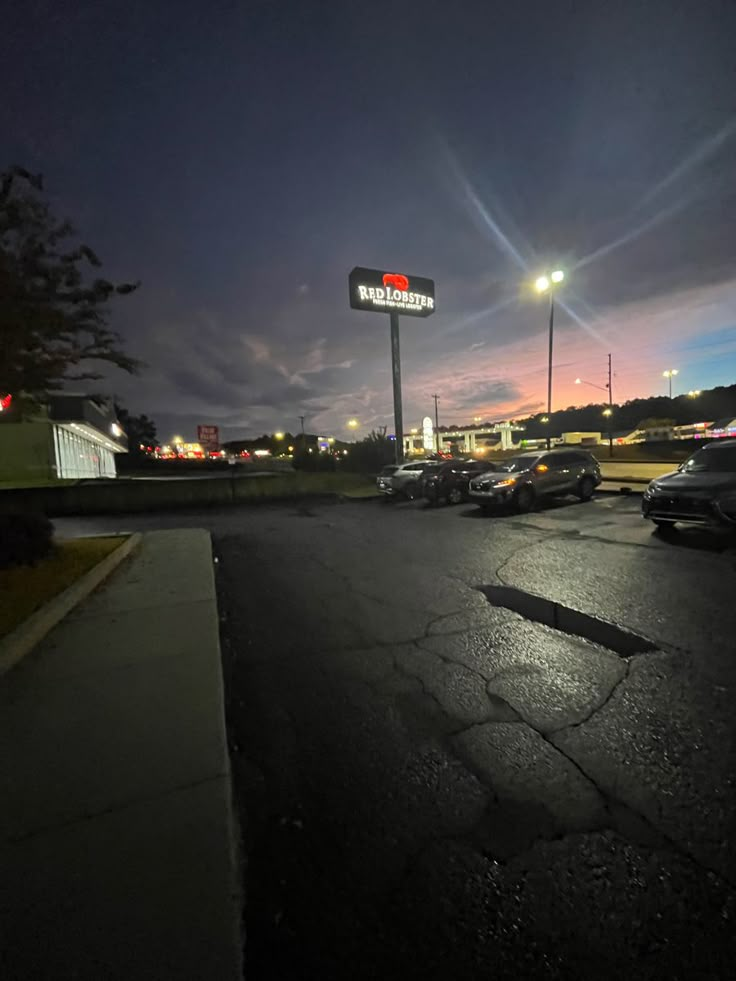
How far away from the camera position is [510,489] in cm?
1286

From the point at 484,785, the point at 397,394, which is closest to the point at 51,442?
the point at 397,394

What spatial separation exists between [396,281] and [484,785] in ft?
108

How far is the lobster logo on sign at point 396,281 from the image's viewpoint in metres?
30.4

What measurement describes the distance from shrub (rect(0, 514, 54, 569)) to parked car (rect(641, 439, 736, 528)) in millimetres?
11079

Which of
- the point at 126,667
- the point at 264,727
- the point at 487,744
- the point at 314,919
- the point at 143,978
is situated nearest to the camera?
the point at 143,978

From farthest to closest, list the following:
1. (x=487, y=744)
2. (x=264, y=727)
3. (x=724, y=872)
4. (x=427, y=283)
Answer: (x=427, y=283) → (x=264, y=727) → (x=487, y=744) → (x=724, y=872)

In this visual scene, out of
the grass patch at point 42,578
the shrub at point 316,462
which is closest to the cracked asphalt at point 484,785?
the grass patch at point 42,578

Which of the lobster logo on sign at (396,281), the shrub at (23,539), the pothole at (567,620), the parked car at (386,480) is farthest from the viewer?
the lobster logo on sign at (396,281)

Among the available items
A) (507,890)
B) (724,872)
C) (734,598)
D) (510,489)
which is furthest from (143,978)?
(510,489)

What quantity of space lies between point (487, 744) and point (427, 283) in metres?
34.6

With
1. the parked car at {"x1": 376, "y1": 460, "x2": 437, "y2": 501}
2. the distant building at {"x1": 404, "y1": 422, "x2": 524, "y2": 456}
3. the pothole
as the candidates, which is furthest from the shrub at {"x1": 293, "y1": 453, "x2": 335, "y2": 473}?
the distant building at {"x1": 404, "y1": 422, "x2": 524, "y2": 456}

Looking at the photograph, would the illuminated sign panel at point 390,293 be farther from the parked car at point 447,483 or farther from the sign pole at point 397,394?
the parked car at point 447,483

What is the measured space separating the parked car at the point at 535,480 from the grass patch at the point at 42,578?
32.9ft

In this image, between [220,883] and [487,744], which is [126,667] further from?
[487,744]
